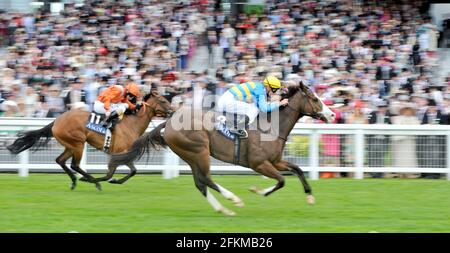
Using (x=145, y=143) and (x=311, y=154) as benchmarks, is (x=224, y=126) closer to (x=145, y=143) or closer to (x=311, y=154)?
(x=145, y=143)

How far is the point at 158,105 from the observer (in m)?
11.7

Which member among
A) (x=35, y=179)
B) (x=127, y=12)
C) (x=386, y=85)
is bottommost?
(x=35, y=179)

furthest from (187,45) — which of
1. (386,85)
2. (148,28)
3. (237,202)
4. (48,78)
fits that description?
(237,202)

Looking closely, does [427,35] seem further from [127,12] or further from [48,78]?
[48,78]

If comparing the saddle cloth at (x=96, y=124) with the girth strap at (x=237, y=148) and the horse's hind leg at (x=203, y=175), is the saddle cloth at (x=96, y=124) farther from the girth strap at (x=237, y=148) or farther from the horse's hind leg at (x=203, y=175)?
the girth strap at (x=237, y=148)

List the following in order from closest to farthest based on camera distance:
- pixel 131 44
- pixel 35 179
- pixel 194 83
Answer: pixel 35 179, pixel 194 83, pixel 131 44

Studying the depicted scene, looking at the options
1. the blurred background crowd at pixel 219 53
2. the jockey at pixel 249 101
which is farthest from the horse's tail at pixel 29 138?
the jockey at pixel 249 101

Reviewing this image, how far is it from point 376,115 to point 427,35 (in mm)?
4355

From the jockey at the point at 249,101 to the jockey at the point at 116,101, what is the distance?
1969 millimetres

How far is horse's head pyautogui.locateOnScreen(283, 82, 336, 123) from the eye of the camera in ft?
31.9

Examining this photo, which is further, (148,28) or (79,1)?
(79,1)

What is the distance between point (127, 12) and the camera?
57.4 ft

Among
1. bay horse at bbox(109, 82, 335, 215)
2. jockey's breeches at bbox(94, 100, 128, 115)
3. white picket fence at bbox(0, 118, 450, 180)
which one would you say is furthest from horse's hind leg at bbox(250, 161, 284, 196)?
white picket fence at bbox(0, 118, 450, 180)
